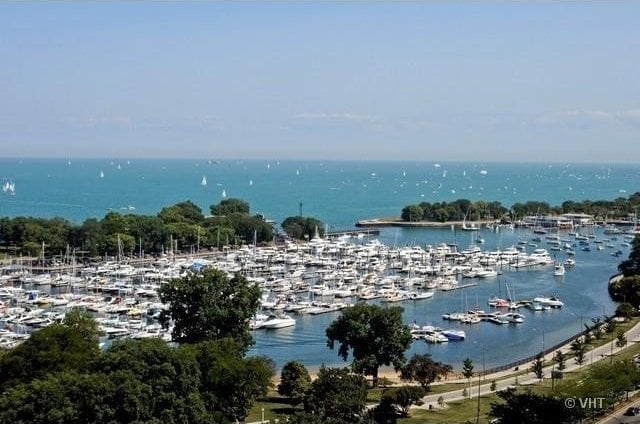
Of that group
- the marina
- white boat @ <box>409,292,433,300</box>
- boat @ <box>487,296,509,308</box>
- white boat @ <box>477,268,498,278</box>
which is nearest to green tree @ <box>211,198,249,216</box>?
the marina

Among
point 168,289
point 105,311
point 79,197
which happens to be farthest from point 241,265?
point 79,197

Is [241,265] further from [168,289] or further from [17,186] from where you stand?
[17,186]

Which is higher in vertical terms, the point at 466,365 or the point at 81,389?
the point at 81,389

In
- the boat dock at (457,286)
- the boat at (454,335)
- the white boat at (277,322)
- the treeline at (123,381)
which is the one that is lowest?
the boat at (454,335)

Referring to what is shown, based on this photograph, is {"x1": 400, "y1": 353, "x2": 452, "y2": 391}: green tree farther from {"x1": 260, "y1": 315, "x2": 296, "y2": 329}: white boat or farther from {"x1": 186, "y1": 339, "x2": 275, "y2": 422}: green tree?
{"x1": 260, "y1": 315, "x2": 296, "y2": 329}: white boat

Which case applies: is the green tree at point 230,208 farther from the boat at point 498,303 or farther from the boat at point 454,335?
the boat at point 454,335

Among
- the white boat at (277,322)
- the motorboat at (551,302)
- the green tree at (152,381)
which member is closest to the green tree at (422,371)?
the green tree at (152,381)
